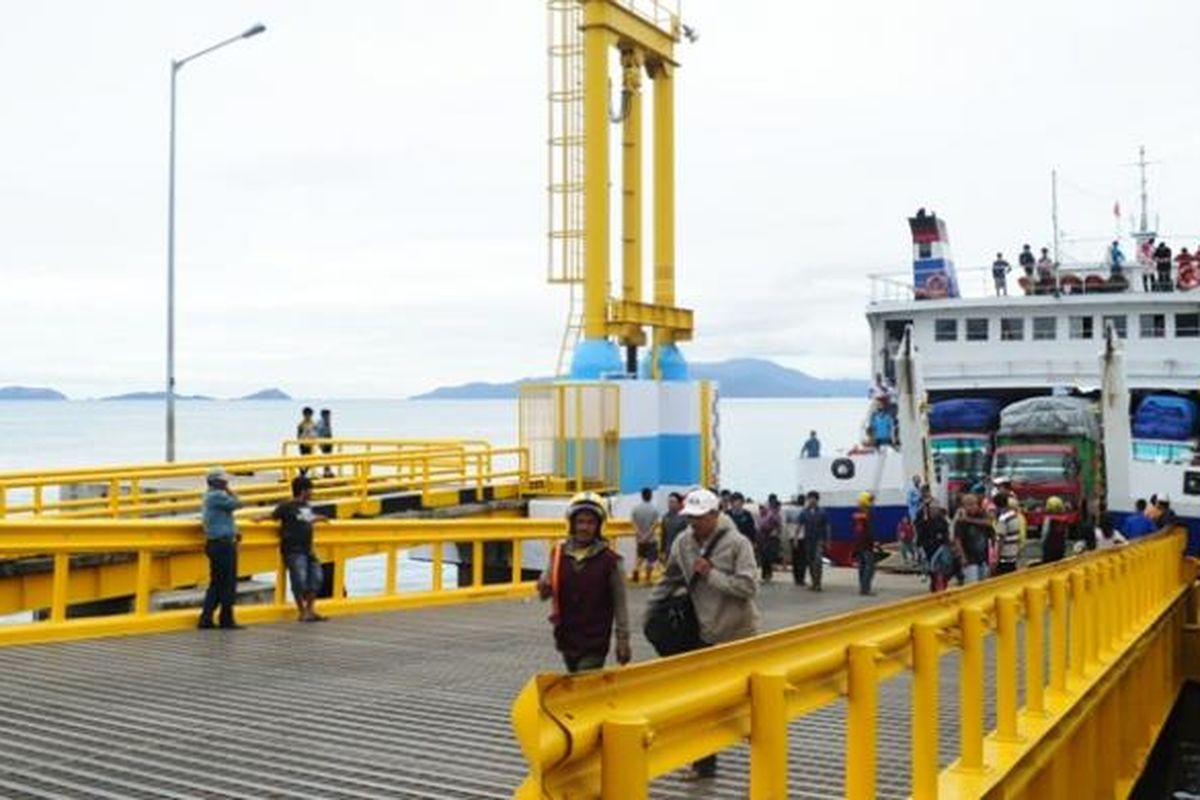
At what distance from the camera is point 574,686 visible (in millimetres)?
2957

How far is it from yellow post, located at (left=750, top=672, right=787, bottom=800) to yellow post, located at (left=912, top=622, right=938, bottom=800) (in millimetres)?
1537

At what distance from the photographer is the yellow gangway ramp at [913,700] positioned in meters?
2.99

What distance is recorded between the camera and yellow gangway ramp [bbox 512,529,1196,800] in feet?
9.80

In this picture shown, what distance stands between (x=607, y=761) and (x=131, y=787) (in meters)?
4.14

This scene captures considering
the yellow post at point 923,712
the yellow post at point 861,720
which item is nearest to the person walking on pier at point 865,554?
the yellow post at point 923,712

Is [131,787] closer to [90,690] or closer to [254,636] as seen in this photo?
[90,690]

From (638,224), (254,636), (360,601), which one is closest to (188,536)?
(254,636)

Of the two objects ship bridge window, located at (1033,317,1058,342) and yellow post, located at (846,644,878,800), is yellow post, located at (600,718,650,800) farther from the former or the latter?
ship bridge window, located at (1033,317,1058,342)

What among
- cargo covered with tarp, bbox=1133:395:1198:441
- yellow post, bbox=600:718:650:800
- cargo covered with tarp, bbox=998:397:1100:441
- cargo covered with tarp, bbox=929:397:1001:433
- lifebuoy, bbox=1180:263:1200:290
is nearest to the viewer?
yellow post, bbox=600:718:650:800

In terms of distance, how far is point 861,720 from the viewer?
4379 mm

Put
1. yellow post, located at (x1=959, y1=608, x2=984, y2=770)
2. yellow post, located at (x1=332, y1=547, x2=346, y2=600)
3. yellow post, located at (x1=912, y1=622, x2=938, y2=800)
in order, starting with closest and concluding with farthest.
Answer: yellow post, located at (x1=912, y1=622, x2=938, y2=800)
yellow post, located at (x1=959, y1=608, x2=984, y2=770)
yellow post, located at (x1=332, y1=547, x2=346, y2=600)

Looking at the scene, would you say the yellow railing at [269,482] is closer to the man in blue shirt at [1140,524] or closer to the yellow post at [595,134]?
the yellow post at [595,134]

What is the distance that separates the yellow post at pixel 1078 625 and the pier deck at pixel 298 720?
84 cm

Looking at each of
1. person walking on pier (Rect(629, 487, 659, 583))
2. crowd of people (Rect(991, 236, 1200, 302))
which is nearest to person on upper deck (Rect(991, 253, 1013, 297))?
crowd of people (Rect(991, 236, 1200, 302))
